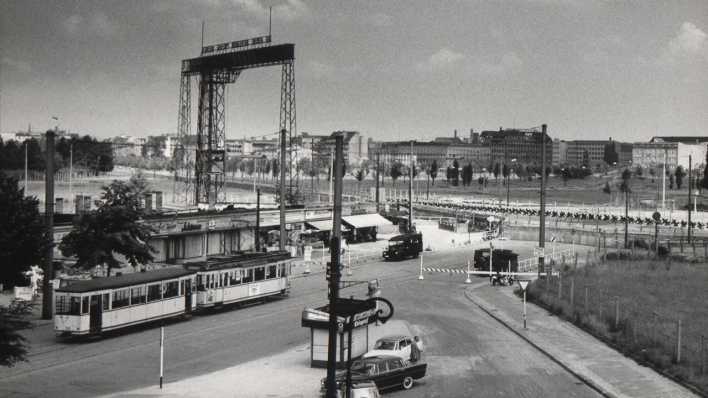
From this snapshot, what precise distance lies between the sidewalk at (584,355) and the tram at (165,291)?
11500 millimetres

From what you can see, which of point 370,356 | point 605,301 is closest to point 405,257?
point 605,301

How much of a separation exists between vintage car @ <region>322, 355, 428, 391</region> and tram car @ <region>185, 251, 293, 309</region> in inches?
514

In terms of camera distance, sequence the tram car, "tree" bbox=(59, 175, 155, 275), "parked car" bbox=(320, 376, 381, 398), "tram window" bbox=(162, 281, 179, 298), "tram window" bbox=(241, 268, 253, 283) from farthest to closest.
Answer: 1. "tree" bbox=(59, 175, 155, 275)
2. "tram window" bbox=(241, 268, 253, 283)
3. the tram car
4. "tram window" bbox=(162, 281, 179, 298)
5. "parked car" bbox=(320, 376, 381, 398)

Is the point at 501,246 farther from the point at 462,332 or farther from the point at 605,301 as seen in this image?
the point at 462,332

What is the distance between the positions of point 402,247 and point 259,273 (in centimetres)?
2174

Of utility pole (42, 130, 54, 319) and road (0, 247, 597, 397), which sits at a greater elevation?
utility pole (42, 130, 54, 319)

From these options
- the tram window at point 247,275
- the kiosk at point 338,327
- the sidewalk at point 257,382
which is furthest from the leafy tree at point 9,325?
the tram window at point 247,275

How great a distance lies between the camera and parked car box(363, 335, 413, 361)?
24.1m

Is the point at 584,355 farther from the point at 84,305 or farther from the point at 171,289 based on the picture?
the point at 84,305

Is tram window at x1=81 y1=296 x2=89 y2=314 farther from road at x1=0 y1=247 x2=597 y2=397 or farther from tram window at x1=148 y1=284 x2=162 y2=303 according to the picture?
tram window at x1=148 y1=284 x2=162 y2=303

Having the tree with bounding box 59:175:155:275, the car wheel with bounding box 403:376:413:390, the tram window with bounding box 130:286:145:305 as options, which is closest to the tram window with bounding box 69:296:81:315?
the tram window with bounding box 130:286:145:305

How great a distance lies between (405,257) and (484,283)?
1186cm

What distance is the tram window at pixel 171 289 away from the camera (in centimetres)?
3158

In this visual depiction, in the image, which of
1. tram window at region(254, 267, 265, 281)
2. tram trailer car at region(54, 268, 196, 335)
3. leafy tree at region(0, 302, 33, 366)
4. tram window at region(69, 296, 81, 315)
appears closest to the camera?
leafy tree at region(0, 302, 33, 366)
